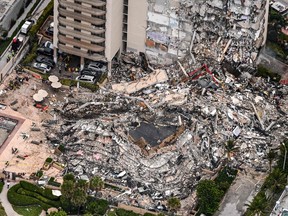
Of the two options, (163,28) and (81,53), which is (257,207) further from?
(81,53)

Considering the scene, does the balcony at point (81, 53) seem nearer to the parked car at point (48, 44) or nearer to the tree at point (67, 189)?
the parked car at point (48, 44)

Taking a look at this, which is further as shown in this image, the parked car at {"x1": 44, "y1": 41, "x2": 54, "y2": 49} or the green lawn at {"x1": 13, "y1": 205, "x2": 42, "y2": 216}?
the parked car at {"x1": 44, "y1": 41, "x2": 54, "y2": 49}

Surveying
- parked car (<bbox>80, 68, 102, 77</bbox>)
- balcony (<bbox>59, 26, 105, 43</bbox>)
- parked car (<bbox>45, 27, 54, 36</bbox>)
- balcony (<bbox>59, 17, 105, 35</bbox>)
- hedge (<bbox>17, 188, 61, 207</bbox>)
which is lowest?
hedge (<bbox>17, 188, 61, 207</bbox>)

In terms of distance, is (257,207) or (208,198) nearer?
(257,207)

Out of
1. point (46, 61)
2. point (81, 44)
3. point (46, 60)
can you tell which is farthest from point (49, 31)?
point (81, 44)

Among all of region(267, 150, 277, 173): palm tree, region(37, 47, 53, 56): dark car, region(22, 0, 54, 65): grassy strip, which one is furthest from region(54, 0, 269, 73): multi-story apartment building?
region(267, 150, 277, 173): palm tree

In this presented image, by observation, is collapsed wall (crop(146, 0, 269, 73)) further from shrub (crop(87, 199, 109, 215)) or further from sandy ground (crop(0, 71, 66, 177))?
shrub (crop(87, 199, 109, 215))

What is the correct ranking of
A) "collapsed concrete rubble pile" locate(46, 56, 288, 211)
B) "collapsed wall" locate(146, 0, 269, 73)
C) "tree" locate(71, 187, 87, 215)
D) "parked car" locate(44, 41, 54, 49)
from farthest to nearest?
"parked car" locate(44, 41, 54, 49)
"collapsed wall" locate(146, 0, 269, 73)
"collapsed concrete rubble pile" locate(46, 56, 288, 211)
"tree" locate(71, 187, 87, 215)

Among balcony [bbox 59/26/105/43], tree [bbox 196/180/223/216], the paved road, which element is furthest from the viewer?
balcony [bbox 59/26/105/43]

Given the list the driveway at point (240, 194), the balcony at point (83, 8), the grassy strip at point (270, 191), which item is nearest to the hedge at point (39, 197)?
the driveway at point (240, 194)
